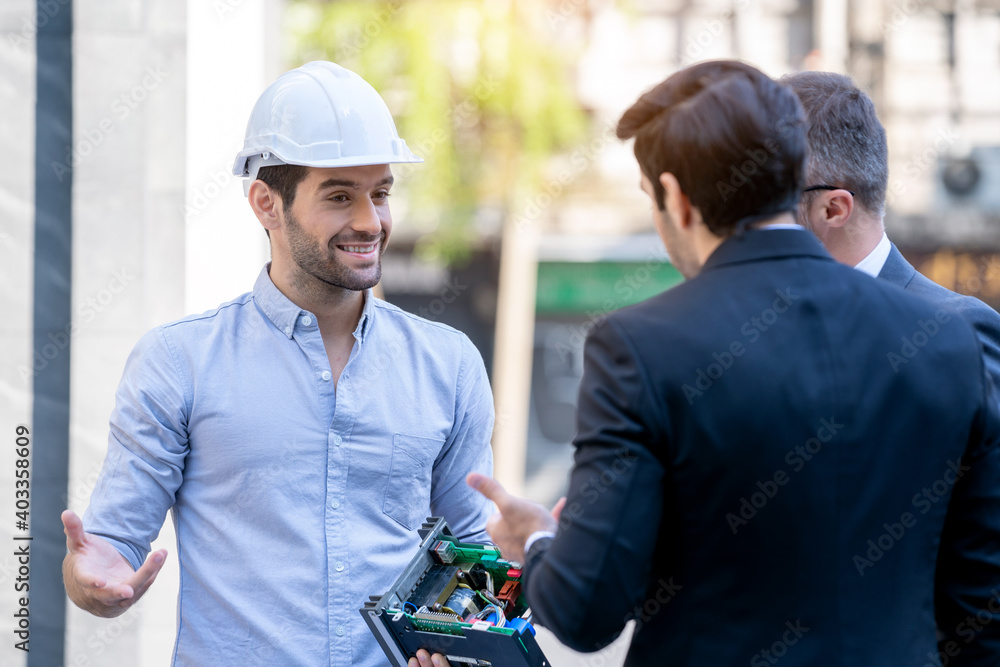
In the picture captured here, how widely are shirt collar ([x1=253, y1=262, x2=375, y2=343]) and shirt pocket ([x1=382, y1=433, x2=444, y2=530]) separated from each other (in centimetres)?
28

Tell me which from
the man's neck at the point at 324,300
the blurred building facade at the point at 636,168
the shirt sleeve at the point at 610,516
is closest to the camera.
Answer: the shirt sleeve at the point at 610,516

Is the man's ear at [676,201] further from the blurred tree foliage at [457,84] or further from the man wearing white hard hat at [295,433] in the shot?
the blurred tree foliage at [457,84]

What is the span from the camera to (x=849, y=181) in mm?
2062

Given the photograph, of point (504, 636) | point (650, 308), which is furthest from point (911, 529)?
point (504, 636)

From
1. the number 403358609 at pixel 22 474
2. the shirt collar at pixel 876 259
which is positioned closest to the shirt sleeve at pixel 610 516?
the shirt collar at pixel 876 259

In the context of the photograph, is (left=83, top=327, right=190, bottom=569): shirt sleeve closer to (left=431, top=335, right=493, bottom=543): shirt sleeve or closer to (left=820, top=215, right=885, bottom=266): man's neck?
(left=431, top=335, right=493, bottom=543): shirt sleeve

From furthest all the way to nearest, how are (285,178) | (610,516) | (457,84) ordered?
(457,84), (285,178), (610,516)

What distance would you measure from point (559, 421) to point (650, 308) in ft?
30.3

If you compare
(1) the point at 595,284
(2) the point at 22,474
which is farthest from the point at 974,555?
(1) the point at 595,284

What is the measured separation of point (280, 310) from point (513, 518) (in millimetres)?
882

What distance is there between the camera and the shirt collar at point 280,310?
215 centimetres

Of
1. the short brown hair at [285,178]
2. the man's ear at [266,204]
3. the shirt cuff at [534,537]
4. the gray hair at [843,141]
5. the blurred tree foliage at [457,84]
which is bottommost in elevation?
the shirt cuff at [534,537]

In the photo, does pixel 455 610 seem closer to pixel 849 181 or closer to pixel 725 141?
pixel 725 141

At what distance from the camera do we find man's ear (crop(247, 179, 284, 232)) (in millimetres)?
2199
